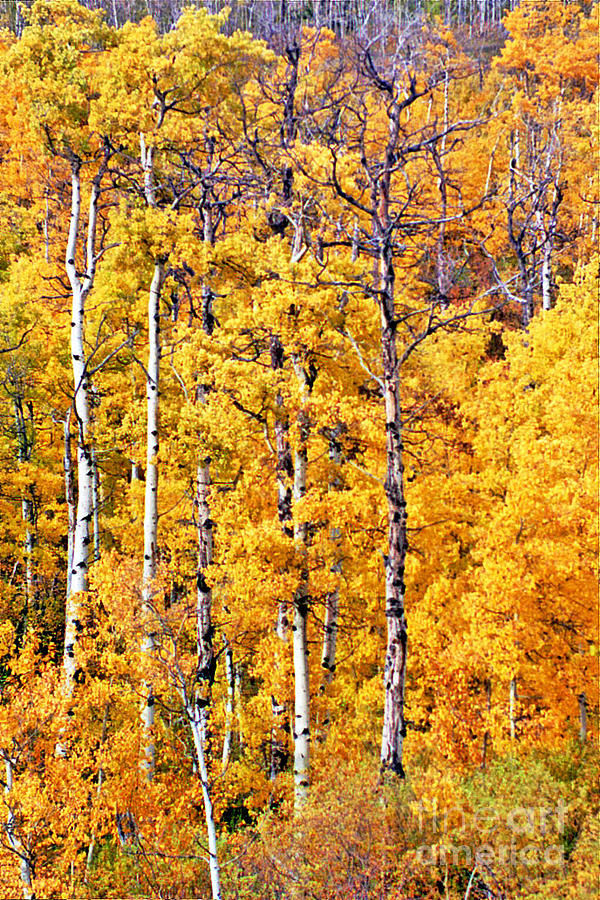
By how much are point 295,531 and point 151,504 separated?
2.85 meters

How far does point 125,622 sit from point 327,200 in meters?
8.95

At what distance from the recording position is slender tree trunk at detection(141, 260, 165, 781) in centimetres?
1198

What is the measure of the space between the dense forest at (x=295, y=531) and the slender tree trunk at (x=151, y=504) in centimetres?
6

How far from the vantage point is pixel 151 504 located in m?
12.7

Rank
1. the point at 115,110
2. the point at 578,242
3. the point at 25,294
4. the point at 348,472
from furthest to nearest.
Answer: the point at 578,242
the point at 25,294
the point at 348,472
the point at 115,110

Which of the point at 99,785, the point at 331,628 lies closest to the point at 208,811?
the point at 99,785

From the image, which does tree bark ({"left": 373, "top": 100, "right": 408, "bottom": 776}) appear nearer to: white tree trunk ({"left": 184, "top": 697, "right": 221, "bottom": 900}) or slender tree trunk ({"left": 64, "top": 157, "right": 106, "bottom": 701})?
white tree trunk ({"left": 184, "top": 697, "right": 221, "bottom": 900})

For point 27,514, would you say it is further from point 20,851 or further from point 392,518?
point 392,518

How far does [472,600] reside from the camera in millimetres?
12562

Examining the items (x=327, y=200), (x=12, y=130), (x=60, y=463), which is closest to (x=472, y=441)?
(x=327, y=200)

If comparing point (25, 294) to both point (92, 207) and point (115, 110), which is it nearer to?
point (92, 207)
